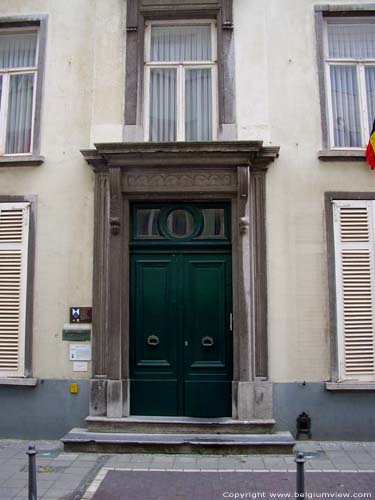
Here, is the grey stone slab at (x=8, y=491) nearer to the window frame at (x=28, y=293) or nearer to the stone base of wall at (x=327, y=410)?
the window frame at (x=28, y=293)

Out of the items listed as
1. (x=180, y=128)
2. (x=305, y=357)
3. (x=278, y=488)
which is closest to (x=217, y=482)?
(x=278, y=488)

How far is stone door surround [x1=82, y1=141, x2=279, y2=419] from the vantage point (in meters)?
Answer: 7.61

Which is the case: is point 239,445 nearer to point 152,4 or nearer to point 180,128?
point 180,128

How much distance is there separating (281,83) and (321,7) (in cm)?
136

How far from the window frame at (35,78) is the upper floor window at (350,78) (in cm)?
448

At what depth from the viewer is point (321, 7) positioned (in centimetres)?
828

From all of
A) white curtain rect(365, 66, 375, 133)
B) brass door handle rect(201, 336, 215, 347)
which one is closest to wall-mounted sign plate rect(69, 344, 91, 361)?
brass door handle rect(201, 336, 215, 347)

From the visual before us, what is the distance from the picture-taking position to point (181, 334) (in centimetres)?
788

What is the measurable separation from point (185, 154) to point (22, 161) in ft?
8.30

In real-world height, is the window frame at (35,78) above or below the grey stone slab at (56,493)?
above

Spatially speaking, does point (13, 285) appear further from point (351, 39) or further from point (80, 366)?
point (351, 39)

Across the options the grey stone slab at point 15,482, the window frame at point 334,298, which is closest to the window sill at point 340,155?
the window frame at point 334,298

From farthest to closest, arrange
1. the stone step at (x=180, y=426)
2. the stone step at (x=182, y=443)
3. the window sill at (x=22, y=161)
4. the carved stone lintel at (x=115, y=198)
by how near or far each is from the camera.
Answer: the window sill at (x=22, y=161) < the carved stone lintel at (x=115, y=198) < the stone step at (x=180, y=426) < the stone step at (x=182, y=443)

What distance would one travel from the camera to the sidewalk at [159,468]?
5.77 meters
